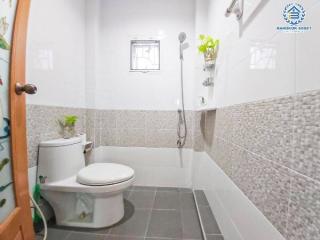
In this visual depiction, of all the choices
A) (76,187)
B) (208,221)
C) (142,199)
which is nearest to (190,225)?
(208,221)

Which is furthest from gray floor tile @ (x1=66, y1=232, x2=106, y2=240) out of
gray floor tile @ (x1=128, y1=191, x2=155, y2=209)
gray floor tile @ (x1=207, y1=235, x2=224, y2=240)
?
gray floor tile @ (x1=207, y1=235, x2=224, y2=240)

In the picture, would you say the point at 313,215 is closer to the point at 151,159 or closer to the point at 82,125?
the point at 151,159

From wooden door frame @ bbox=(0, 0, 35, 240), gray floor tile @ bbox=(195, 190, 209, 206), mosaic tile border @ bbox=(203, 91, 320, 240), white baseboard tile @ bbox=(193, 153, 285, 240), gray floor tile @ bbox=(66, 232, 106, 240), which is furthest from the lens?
gray floor tile @ bbox=(195, 190, 209, 206)

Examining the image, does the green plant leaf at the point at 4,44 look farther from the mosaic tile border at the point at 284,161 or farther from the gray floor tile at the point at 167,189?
the gray floor tile at the point at 167,189

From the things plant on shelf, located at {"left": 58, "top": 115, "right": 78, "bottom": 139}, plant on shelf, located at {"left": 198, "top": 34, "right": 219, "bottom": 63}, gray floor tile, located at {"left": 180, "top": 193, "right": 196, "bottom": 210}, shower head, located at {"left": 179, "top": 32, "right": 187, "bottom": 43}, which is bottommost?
gray floor tile, located at {"left": 180, "top": 193, "right": 196, "bottom": 210}

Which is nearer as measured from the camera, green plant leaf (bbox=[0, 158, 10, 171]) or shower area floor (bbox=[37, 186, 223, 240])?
green plant leaf (bbox=[0, 158, 10, 171])

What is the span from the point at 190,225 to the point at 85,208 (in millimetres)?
872

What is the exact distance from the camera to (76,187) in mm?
1308

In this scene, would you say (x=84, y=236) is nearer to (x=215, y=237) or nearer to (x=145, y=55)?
(x=215, y=237)

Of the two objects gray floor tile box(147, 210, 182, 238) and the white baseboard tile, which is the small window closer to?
the white baseboard tile

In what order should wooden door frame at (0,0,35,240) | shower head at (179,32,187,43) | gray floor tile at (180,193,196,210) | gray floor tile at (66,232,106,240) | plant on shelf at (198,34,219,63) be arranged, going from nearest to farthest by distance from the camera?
wooden door frame at (0,0,35,240) → gray floor tile at (66,232,106,240) → plant on shelf at (198,34,219,63) → gray floor tile at (180,193,196,210) → shower head at (179,32,187,43)

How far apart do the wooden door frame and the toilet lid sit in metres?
0.46

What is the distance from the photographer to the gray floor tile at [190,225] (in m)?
1.32

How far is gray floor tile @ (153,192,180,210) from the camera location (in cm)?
172
